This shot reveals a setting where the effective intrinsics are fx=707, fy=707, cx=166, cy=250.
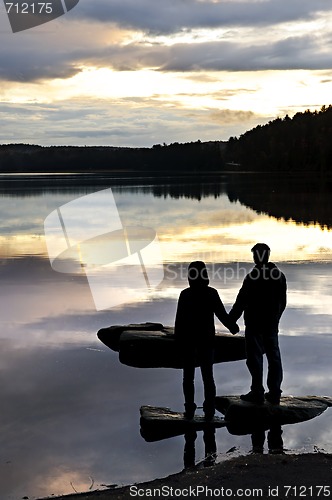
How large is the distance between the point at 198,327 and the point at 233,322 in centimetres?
60

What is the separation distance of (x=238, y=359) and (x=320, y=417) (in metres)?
3.11

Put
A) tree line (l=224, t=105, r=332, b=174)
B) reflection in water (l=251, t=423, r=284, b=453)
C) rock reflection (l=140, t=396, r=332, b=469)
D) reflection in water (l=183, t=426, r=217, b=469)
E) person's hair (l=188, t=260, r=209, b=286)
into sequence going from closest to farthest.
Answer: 1. reflection in water (l=183, t=426, r=217, b=469)
2. reflection in water (l=251, t=423, r=284, b=453)
3. rock reflection (l=140, t=396, r=332, b=469)
4. person's hair (l=188, t=260, r=209, b=286)
5. tree line (l=224, t=105, r=332, b=174)

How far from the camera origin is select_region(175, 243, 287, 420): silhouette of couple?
8516 millimetres

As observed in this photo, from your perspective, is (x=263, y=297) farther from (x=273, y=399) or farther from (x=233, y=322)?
(x=273, y=399)

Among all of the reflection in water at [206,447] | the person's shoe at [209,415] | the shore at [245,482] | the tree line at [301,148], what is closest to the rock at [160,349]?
the person's shoe at [209,415]

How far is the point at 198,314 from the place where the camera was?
8523 mm

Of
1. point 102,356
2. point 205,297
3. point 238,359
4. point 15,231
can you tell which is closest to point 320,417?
point 205,297

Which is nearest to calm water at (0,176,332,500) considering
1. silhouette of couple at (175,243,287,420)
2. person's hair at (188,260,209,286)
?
silhouette of couple at (175,243,287,420)

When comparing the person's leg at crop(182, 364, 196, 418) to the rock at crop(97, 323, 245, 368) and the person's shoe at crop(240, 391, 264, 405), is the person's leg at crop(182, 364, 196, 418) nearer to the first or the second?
the person's shoe at crop(240, 391, 264, 405)

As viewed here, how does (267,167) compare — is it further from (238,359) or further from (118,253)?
(238,359)

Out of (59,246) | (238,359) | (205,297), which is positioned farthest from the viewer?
Answer: (59,246)

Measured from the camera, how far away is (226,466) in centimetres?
696

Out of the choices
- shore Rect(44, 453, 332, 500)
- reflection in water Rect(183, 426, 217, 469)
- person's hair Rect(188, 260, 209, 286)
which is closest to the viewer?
shore Rect(44, 453, 332, 500)

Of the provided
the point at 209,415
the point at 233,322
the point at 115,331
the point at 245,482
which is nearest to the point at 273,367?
the point at 233,322
